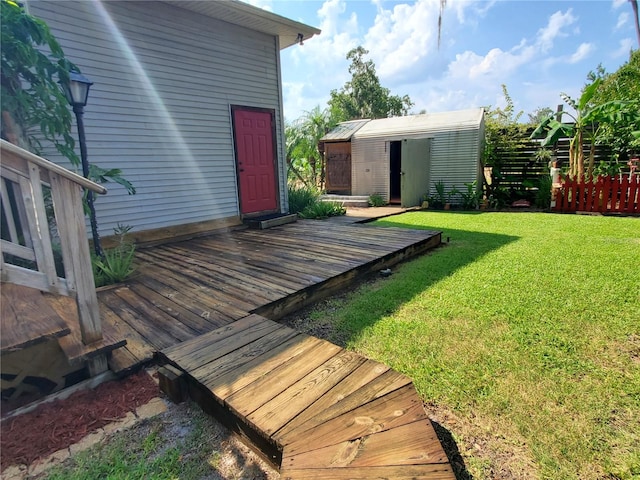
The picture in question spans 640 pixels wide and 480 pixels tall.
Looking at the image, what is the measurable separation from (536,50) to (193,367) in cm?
1172

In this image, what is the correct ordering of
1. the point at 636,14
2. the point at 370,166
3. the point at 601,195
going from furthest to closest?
the point at 370,166 → the point at 601,195 → the point at 636,14

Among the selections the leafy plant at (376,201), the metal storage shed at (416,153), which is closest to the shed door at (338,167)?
the metal storage shed at (416,153)

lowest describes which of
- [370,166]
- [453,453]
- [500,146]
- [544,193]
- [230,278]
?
[453,453]

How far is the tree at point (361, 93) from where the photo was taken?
25.8m

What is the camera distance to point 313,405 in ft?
4.75

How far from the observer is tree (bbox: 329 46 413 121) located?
84.6ft

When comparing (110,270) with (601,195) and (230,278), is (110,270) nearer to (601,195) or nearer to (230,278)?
(230,278)

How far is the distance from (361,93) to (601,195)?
21780mm

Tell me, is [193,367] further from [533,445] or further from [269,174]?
[269,174]

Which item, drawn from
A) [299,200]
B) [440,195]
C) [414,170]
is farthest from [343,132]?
[299,200]

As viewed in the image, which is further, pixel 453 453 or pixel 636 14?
pixel 636 14

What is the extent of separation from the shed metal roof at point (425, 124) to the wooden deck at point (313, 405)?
8908mm

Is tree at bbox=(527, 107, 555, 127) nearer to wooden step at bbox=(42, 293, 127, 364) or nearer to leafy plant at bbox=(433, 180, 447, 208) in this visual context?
leafy plant at bbox=(433, 180, 447, 208)

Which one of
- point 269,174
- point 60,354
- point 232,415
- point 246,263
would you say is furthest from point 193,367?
point 269,174
